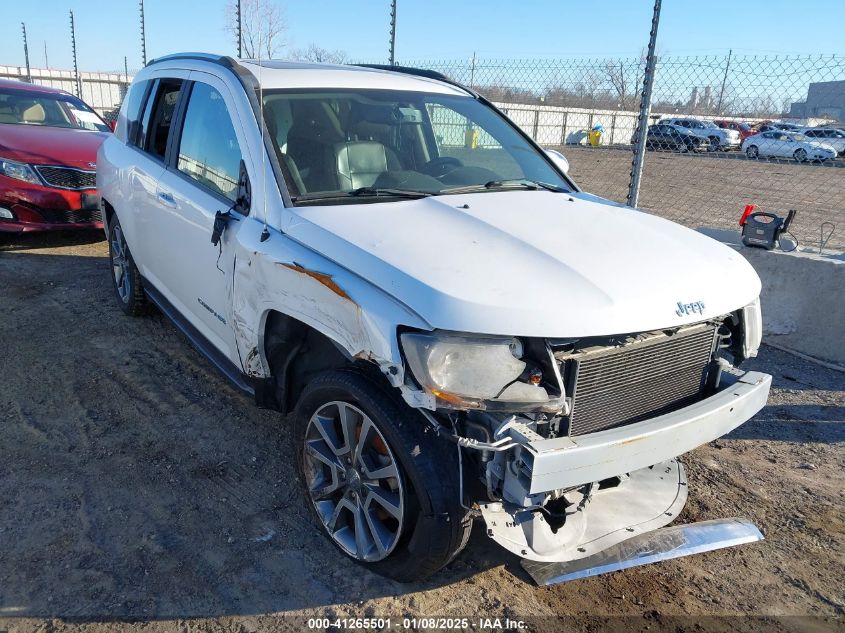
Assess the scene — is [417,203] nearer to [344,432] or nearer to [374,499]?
[344,432]

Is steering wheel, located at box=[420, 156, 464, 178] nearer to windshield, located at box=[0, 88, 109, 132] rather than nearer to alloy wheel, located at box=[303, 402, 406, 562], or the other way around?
alloy wheel, located at box=[303, 402, 406, 562]

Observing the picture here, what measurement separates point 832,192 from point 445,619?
72.2 feet

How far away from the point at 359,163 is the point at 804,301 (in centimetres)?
384

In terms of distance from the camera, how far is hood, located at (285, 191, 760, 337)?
2.26 meters

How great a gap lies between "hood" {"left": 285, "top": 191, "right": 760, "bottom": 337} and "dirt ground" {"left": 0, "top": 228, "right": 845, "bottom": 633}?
1.18 metres

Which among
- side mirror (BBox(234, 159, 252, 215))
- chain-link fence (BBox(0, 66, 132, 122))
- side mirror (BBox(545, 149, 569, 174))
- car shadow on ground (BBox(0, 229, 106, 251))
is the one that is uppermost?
chain-link fence (BBox(0, 66, 132, 122))

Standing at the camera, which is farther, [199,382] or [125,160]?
[125,160]

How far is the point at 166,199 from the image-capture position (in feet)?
13.1

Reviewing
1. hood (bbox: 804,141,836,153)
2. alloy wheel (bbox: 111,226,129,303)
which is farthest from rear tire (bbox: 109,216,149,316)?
hood (bbox: 804,141,836,153)

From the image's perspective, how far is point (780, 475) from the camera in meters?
3.70

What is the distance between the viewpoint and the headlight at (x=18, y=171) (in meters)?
7.15

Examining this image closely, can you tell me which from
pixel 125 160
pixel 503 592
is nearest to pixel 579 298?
pixel 503 592

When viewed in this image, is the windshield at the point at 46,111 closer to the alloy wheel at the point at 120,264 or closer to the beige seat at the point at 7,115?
the beige seat at the point at 7,115

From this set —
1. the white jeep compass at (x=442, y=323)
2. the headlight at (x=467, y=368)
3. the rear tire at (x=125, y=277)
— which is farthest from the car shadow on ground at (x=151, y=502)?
the headlight at (x=467, y=368)
